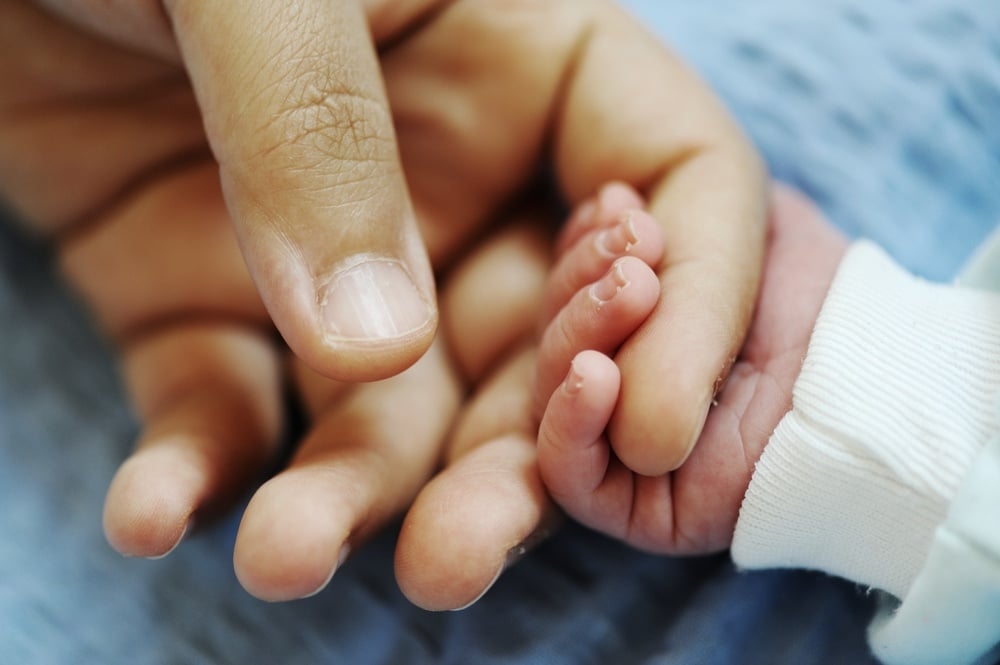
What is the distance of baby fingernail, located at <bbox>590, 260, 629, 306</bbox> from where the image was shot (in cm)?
58

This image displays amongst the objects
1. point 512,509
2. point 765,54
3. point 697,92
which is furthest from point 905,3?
point 512,509

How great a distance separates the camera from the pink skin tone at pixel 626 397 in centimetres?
56

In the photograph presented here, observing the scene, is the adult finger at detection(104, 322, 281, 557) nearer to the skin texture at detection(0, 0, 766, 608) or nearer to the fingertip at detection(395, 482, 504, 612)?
the skin texture at detection(0, 0, 766, 608)

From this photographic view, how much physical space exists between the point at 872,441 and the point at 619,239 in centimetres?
22

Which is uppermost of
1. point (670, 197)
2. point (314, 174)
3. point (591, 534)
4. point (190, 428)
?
point (314, 174)

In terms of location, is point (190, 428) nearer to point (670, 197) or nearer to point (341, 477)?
point (341, 477)

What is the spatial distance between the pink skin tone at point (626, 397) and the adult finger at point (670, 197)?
0.05 feet

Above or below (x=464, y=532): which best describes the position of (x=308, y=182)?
above

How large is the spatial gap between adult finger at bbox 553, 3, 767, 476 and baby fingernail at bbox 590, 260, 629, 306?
3cm

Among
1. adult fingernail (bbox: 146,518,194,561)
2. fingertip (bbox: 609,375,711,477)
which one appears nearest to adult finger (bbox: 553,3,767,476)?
fingertip (bbox: 609,375,711,477)

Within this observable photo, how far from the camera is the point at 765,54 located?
1.00m

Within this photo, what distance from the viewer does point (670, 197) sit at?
27.7 inches

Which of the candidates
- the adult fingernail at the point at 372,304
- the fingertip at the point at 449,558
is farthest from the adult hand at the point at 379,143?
the fingertip at the point at 449,558

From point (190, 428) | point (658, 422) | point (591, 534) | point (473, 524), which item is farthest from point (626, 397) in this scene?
point (190, 428)
